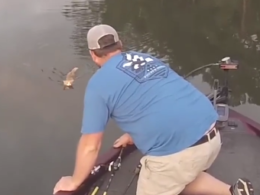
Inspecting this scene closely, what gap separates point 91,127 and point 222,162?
1.60 meters

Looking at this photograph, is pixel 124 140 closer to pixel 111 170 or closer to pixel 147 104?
pixel 111 170

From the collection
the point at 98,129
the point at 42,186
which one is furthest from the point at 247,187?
the point at 42,186

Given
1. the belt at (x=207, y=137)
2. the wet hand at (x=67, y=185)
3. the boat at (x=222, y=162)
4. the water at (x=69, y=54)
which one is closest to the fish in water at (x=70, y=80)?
the water at (x=69, y=54)

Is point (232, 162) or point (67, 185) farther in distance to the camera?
point (232, 162)

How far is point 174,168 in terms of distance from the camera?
2.70 meters

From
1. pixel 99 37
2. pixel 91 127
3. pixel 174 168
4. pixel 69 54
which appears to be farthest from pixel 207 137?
pixel 69 54

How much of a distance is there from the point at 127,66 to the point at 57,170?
8.14 feet

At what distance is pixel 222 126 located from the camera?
13.9 feet

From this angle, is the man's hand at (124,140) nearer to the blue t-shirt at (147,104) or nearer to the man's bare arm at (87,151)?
the man's bare arm at (87,151)

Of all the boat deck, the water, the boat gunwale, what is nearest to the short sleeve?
the boat gunwale

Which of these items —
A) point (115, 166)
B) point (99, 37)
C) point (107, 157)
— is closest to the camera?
point (99, 37)

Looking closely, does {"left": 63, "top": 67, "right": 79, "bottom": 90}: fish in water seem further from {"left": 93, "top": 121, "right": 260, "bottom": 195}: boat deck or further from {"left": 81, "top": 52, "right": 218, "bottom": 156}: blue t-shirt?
{"left": 81, "top": 52, "right": 218, "bottom": 156}: blue t-shirt

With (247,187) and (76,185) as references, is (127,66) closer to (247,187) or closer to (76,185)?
(76,185)

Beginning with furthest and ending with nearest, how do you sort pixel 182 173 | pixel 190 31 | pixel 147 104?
pixel 190 31 → pixel 182 173 → pixel 147 104
